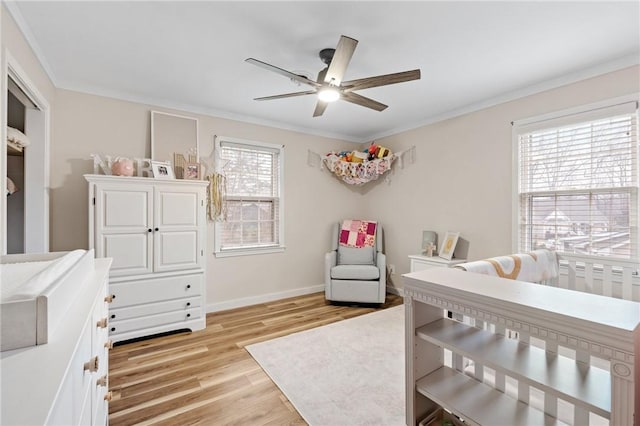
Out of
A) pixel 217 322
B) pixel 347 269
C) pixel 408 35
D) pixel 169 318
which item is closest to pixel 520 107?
pixel 408 35

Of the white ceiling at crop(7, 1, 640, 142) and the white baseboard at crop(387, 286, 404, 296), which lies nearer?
the white ceiling at crop(7, 1, 640, 142)

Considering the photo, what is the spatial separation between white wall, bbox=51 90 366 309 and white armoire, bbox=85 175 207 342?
1.38 feet

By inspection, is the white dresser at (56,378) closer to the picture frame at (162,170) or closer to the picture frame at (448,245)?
the picture frame at (162,170)

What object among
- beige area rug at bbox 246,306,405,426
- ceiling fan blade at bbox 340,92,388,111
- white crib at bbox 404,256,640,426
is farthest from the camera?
ceiling fan blade at bbox 340,92,388,111

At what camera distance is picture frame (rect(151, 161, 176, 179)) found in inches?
115

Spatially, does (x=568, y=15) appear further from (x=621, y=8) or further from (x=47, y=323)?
(x=47, y=323)

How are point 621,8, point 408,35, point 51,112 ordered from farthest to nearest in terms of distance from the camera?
point 51,112 → point 408,35 → point 621,8

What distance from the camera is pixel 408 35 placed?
6.55 feet

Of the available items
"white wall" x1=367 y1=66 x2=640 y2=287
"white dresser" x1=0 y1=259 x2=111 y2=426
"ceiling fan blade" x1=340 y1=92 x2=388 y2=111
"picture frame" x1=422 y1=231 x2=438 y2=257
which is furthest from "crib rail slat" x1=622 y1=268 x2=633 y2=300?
"white dresser" x1=0 y1=259 x2=111 y2=426

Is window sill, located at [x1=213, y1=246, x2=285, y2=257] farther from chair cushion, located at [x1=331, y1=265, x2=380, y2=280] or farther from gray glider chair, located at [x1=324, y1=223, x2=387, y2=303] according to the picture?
chair cushion, located at [x1=331, y1=265, x2=380, y2=280]

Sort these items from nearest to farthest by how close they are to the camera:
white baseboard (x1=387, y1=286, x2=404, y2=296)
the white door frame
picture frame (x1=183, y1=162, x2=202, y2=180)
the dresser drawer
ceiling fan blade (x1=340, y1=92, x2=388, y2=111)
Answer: the dresser drawer < ceiling fan blade (x1=340, y1=92, x2=388, y2=111) < the white door frame < picture frame (x1=183, y1=162, x2=202, y2=180) < white baseboard (x1=387, y1=286, x2=404, y2=296)

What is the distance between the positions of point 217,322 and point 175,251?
93 cm

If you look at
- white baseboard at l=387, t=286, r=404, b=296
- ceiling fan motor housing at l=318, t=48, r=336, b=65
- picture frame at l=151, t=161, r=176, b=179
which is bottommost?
white baseboard at l=387, t=286, r=404, b=296

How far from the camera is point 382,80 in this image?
6.57 feet
